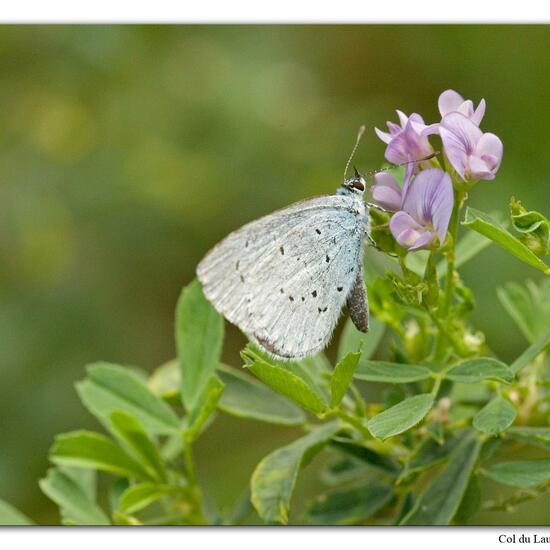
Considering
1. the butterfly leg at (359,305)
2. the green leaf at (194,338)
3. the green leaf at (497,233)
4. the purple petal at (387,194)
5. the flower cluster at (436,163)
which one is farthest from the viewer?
the green leaf at (194,338)

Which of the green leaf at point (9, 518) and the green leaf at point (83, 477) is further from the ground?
the green leaf at point (83, 477)

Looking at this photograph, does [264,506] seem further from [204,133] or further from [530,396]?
[204,133]

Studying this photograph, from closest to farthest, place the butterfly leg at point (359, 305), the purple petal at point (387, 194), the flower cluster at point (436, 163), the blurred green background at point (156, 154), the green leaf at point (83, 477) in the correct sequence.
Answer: the flower cluster at point (436, 163), the purple petal at point (387, 194), the butterfly leg at point (359, 305), the green leaf at point (83, 477), the blurred green background at point (156, 154)

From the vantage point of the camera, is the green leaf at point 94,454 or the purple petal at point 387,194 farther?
the green leaf at point 94,454

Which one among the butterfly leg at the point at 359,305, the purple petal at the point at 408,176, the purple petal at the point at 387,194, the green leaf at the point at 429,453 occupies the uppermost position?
the purple petal at the point at 408,176

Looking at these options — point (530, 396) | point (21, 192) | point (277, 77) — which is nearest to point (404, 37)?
point (277, 77)

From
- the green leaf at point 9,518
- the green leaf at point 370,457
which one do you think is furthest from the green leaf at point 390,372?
the green leaf at point 9,518

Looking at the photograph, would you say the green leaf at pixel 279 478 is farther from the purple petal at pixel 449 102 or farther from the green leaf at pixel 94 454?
the purple petal at pixel 449 102

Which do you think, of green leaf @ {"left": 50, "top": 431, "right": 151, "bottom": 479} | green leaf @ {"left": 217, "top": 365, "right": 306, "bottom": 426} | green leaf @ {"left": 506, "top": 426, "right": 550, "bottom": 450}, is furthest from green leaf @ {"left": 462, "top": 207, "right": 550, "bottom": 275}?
green leaf @ {"left": 50, "top": 431, "right": 151, "bottom": 479}

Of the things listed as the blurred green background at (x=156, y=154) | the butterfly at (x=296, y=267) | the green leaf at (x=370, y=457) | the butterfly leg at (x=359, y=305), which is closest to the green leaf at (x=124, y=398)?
the butterfly at (x=296, y=267)
